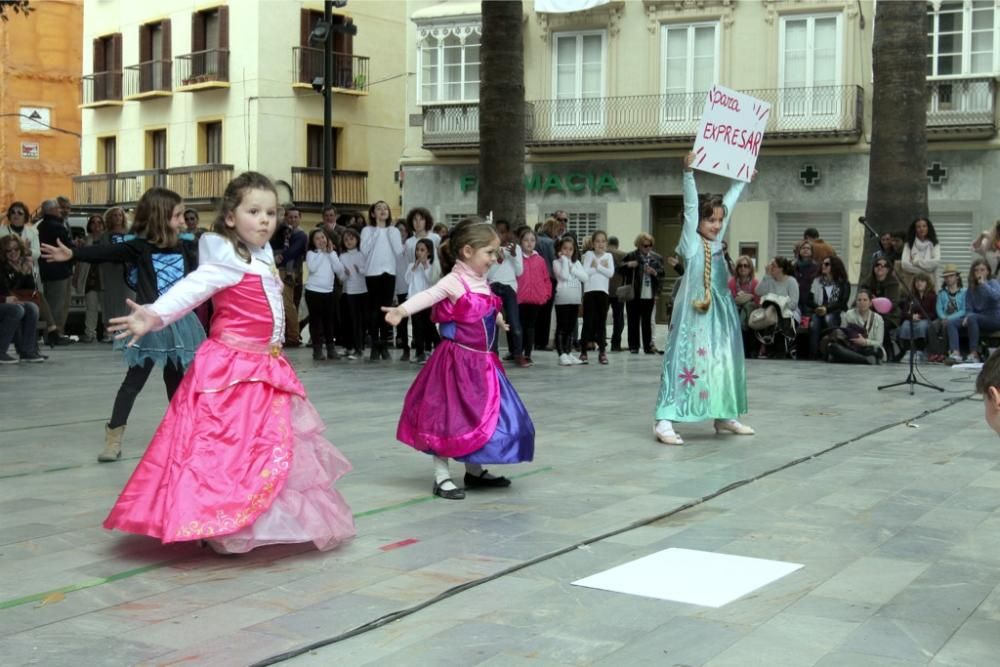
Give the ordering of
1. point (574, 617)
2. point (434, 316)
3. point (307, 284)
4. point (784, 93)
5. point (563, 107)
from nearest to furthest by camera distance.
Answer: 1. point (574, 617)
2. point (434, 316)
3. point (307, 284)
4. point (784, 93)
5. point (563, 107)

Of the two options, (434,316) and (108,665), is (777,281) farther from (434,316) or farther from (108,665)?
(108,665)

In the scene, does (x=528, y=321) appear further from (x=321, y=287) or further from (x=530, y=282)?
(x=321, y=287)

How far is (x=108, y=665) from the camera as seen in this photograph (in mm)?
4133

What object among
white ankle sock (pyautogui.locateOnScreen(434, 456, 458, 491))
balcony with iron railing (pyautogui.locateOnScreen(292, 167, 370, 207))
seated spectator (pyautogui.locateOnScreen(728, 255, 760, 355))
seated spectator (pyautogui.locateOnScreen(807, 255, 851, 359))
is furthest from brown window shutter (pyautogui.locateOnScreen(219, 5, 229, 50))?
white ankle sock (pyautogui.locateOnScreen(434, 456, 458, 491))

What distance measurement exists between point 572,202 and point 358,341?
15489 mm

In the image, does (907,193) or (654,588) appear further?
(907,193)

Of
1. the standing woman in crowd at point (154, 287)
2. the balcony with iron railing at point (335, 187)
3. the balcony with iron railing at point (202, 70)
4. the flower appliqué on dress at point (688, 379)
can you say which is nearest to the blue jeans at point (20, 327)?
the standing woman in crowd at point (154, 287)

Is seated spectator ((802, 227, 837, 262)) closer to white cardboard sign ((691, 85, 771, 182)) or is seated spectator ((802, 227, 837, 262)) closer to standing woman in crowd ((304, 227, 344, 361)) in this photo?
standing woman in crowd ((304, 227, 344, 361))

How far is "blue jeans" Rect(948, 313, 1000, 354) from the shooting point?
1653 centimetres

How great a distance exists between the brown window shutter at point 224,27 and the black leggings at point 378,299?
23702 mm

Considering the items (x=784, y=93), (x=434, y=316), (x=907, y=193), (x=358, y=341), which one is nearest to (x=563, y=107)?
(x=784, y=93)

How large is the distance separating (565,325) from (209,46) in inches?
1008

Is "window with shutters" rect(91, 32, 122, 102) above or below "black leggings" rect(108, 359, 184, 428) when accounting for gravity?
above

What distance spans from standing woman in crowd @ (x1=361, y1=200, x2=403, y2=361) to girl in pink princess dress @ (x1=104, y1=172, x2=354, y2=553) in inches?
395
